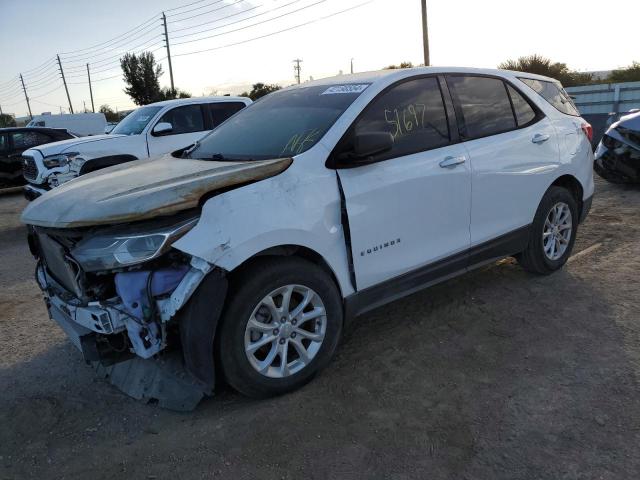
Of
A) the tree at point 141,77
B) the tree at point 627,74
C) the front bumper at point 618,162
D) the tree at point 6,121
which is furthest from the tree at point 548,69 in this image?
the tree at point 6,121

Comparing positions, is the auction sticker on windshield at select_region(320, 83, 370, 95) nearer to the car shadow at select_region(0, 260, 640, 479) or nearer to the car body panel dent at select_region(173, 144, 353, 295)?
the car body panel dent at select_region(173, 144, 353, 295)

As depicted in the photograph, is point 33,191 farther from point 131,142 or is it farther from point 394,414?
point 394,414

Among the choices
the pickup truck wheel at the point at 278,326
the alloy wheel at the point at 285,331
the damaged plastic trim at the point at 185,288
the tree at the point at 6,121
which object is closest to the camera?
the damaged plastic trim at the point at 185,288

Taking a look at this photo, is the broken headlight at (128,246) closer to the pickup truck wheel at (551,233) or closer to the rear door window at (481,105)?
the rear door window at (481,105)

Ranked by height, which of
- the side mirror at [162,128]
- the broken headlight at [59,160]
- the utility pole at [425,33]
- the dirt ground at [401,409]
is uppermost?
the utility pole at [425,33]

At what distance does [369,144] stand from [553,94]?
2723mm

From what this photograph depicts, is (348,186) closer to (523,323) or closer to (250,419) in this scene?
(250,419)

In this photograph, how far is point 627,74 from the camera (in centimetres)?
2988

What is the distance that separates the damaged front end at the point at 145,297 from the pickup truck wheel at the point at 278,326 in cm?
12

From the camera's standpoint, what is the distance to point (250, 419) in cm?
292

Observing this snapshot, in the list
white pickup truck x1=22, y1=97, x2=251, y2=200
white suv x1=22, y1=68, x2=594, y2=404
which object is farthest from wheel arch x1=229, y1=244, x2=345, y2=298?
white pickup truck x1=22, y1=97, x2=251, y2=200

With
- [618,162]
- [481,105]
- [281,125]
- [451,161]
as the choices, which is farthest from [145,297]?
[618,162]

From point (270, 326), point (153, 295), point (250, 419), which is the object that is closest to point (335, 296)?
point (270, 326)

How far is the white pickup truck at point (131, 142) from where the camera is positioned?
8320mm
